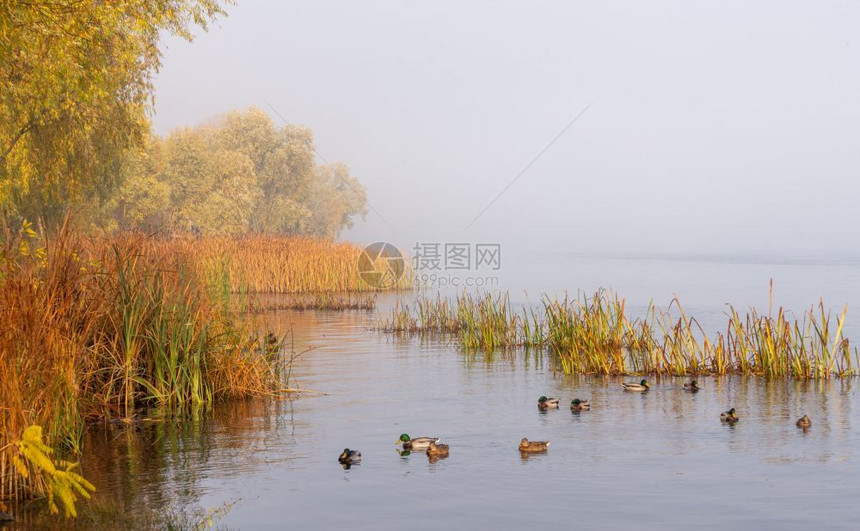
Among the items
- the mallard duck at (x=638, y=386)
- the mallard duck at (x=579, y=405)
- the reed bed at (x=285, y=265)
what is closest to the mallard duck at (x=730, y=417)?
the mallard duck at (x=579, y=405)

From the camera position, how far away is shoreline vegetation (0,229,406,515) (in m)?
8.55

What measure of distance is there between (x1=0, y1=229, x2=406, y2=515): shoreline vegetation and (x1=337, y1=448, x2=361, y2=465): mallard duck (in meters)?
3.12

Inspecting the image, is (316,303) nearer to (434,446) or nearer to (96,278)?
(96,278)

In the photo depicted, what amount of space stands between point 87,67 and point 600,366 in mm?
12624

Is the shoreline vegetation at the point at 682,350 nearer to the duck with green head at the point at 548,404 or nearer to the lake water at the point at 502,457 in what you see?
the lake water at the point at 502,457

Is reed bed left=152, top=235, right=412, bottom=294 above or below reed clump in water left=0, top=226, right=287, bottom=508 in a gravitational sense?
above

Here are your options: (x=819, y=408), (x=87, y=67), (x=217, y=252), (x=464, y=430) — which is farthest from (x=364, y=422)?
(x=217, y=252)

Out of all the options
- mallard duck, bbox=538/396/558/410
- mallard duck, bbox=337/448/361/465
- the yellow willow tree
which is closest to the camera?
mallard duck, bbox=337/448/361/465

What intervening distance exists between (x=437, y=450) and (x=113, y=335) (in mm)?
5056

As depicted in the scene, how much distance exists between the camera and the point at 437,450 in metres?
10.9

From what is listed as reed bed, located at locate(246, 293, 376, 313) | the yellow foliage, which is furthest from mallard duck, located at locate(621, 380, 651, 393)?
reed bed, located at locate(246, 293, 376, 313)

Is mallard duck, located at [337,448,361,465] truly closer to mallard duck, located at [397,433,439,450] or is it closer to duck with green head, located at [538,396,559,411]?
mallard duck, located at [397,433,439,450]


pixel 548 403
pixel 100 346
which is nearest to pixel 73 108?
pixel 100 346

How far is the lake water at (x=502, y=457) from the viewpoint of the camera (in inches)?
341
